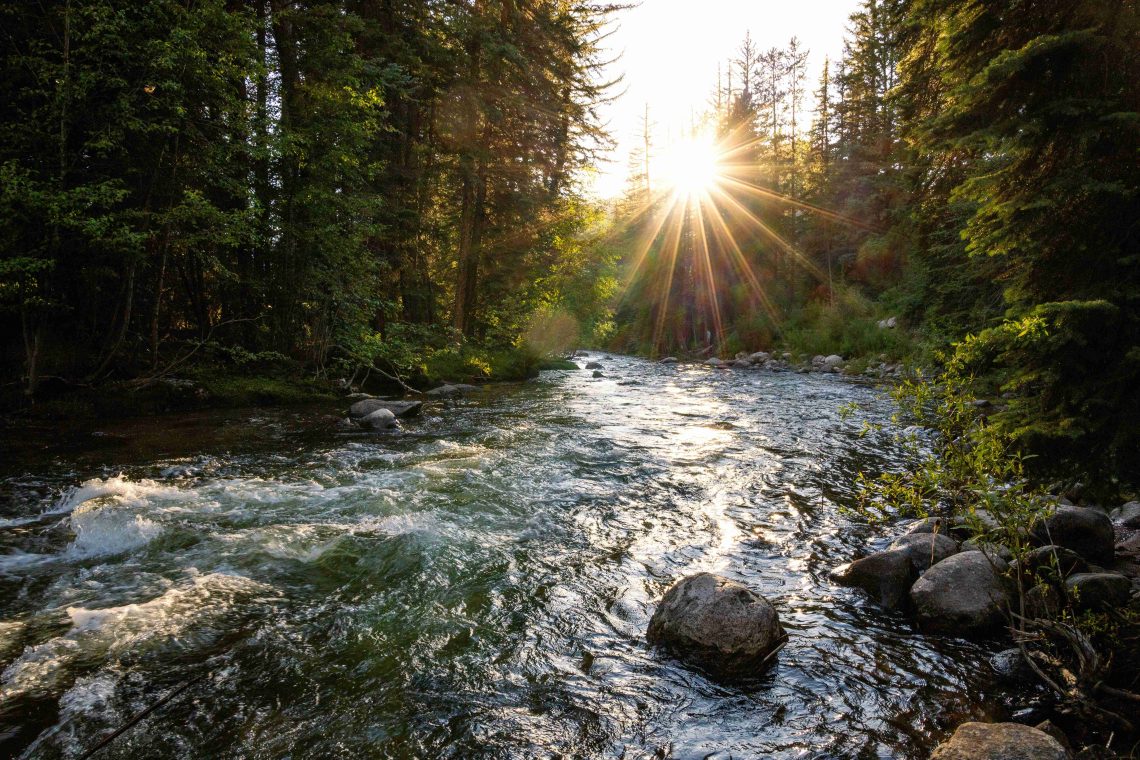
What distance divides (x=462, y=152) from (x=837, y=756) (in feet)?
58.7

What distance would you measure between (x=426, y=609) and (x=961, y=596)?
390cm

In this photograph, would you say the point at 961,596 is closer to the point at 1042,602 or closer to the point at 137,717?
the point at 1042,602

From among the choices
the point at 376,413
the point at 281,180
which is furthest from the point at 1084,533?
the point at 281,180

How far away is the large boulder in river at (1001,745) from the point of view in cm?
A: 243

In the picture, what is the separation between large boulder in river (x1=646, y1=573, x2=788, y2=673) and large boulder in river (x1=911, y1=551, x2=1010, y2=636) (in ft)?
3.87

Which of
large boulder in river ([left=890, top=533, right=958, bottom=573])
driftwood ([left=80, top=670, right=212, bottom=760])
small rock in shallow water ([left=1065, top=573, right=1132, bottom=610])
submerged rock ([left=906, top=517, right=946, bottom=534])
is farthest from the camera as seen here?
submerged rock ([left=906, top=517, right=946, bottom=534])

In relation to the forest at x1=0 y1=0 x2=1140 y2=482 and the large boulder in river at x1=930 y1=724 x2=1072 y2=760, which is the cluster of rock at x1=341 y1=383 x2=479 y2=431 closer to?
the forest at x1=0 y1=0 x2=1140 y2=482

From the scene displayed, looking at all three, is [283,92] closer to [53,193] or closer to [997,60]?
[53,193]

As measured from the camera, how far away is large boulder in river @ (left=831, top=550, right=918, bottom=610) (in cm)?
436

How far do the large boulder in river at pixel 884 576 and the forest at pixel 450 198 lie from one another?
133 centimetres

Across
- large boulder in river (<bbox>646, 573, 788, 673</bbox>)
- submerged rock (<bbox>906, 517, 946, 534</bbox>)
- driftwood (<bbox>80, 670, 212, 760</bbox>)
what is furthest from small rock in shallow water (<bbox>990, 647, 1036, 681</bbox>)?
driftwood (<bbox>80, 670, 212, 760</bbox>)

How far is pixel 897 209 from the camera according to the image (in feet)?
87.9

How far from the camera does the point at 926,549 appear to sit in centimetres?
476

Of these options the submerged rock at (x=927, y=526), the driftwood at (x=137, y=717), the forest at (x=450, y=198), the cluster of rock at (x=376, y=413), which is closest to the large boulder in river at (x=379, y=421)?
the cluster of rock at (x=376, y=413)
